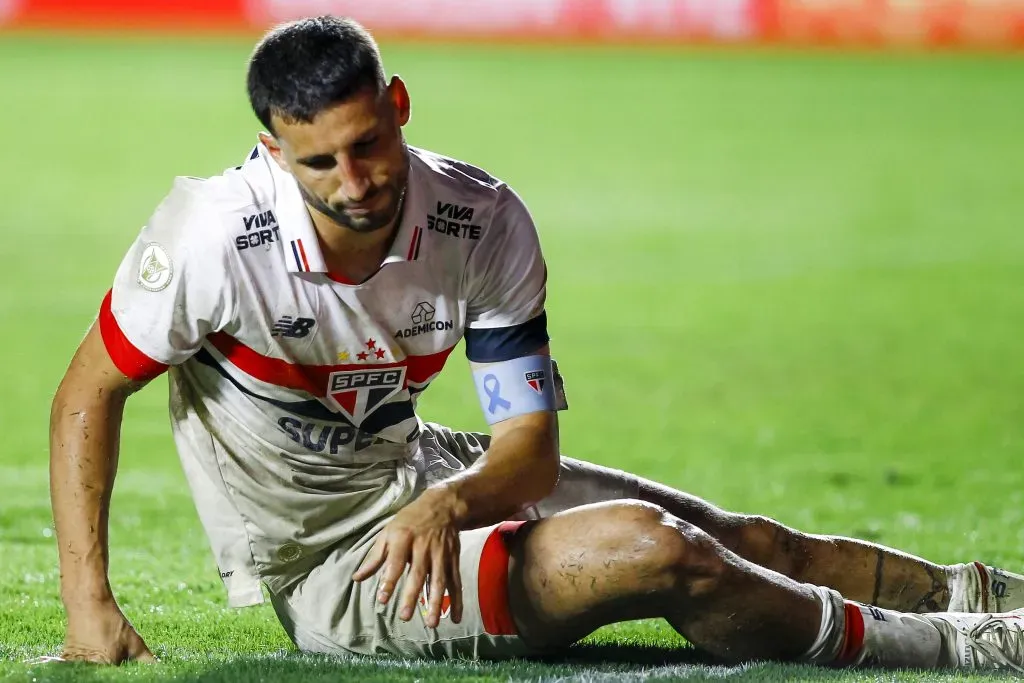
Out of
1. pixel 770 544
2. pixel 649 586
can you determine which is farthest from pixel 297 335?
pixel 770 544

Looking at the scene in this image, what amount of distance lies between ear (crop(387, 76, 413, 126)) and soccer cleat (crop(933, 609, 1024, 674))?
1.61 metres

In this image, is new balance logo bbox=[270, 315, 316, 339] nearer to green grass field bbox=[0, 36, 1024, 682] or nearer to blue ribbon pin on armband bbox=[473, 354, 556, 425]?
blue ribbon pin on armband bbox=[473, 354, 556, 425]

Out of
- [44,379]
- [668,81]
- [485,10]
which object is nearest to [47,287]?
[44,379]

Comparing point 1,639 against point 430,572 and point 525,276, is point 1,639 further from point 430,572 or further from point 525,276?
point 525,276

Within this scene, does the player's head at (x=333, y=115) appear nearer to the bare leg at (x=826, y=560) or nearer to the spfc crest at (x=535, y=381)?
the spfc crest at (x=535, y=381)

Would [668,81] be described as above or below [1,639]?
above

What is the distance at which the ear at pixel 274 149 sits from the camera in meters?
3.38

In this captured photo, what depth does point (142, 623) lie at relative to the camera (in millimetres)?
4164

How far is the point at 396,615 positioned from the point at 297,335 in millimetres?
646

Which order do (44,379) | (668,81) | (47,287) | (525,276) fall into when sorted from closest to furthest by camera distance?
(525,276) < (44,379) < (47,287) < (668,81)

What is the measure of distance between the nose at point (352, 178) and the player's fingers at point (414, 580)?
2.32ft

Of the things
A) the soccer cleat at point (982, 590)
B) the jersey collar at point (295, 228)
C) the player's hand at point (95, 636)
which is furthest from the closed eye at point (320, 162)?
the soccer cleat at point (982, 590)

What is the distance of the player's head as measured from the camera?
3234 millimetres

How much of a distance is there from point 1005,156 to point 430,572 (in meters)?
13.3
